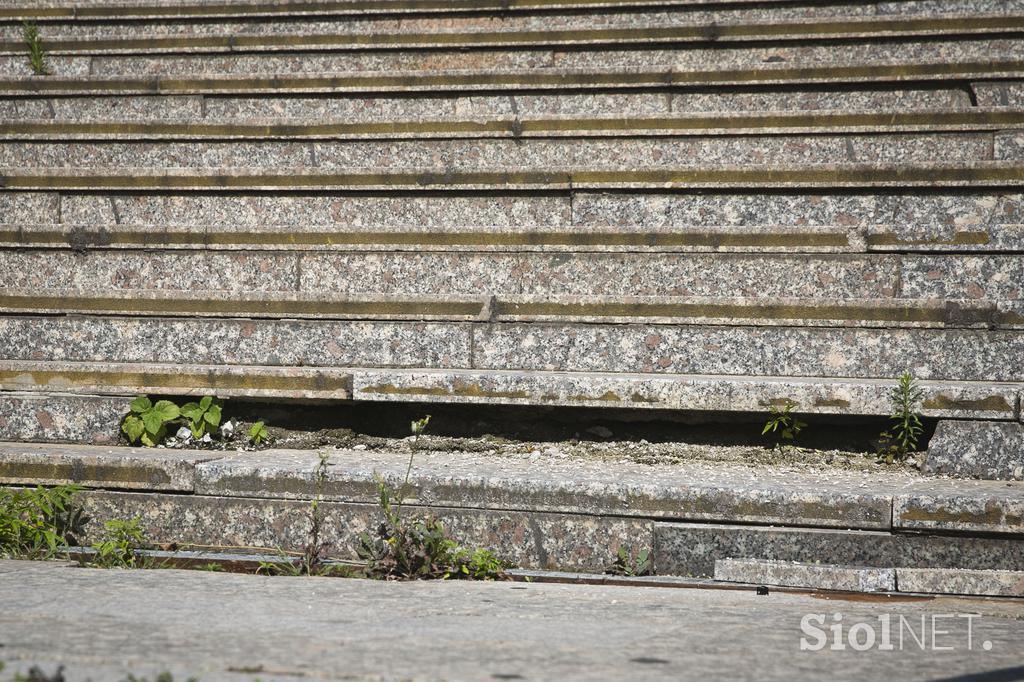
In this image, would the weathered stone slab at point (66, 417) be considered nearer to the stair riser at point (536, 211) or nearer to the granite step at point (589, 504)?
the granite step at point (589, 504)

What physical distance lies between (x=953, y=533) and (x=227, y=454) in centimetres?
257

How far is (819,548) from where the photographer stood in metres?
3.26

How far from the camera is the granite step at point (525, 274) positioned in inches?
174

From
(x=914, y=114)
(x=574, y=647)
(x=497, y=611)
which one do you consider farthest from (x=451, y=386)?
(x=914, y=114)

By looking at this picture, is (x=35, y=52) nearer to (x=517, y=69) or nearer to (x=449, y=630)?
(x=517, y=69)

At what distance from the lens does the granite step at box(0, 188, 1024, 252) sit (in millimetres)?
4633

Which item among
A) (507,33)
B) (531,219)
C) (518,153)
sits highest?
(507,33)

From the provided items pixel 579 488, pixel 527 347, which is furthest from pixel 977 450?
pixel 527 347

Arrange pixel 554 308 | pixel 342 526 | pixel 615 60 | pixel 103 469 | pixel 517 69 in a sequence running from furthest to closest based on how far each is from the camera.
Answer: pixel 615 60, pixel 517 69, pixel 554 308, pixel 103 469, pixel 342 526

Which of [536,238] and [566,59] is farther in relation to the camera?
[566,59]

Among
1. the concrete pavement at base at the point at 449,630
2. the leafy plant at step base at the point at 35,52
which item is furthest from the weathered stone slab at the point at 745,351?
the leafy plant at step base at the point at 35,52

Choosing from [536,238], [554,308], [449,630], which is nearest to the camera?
[449,630]

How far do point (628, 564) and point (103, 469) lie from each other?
1916 mm

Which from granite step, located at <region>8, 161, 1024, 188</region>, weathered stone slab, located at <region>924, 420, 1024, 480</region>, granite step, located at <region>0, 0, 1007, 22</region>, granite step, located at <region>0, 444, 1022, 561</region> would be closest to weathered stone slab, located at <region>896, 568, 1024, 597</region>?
granite step, located at <region>0, 444, 1022, 561</region>
